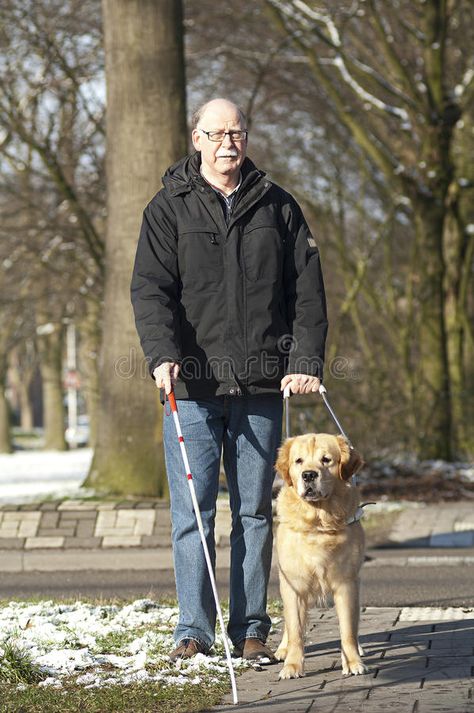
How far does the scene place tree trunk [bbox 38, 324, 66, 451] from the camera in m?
35.0

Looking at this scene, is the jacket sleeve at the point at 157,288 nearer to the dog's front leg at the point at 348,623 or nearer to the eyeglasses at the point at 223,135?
the eyeglasses at the point at 223,135

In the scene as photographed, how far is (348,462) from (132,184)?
713 centimetres

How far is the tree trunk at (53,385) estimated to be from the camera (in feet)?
115

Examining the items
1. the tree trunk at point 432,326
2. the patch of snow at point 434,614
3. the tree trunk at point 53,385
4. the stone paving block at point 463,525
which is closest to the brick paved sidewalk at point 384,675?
the patch of snow at point 434,614

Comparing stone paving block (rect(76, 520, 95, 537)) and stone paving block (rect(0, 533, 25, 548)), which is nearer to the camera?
stone paving block (rect(0, 533, 25, 548))

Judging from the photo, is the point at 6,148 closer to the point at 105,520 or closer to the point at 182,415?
the point at 105,520

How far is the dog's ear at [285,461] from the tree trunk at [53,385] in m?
27.2

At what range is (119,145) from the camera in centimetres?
1231

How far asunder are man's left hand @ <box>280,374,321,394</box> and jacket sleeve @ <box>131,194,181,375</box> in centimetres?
47

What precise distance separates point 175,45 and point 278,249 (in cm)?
703

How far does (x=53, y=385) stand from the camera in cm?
3669

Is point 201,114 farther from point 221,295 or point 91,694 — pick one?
point 91,694

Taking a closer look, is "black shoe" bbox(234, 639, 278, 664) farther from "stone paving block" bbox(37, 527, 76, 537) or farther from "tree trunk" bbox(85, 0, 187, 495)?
"tree trunk" bbox(85, 0, 187, 495)

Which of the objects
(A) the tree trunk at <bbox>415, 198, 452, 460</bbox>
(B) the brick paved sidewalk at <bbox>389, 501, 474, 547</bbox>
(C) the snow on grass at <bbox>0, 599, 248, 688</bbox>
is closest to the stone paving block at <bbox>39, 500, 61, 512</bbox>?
(B) the brick paved sidewalk at <bbox>389, 501, 474, 547</bbox>
